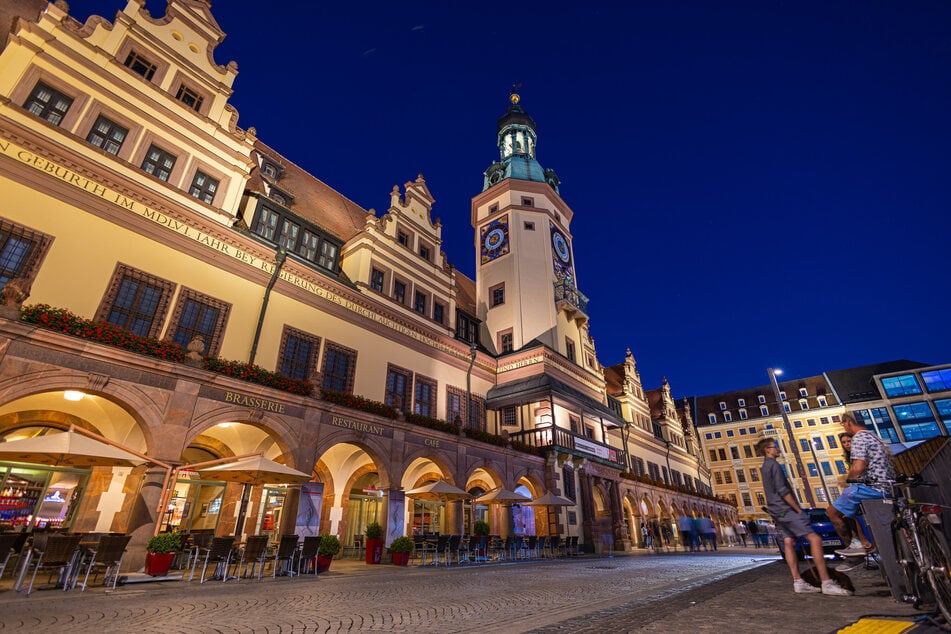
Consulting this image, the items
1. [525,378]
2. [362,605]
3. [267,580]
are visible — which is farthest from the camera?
[525,378]

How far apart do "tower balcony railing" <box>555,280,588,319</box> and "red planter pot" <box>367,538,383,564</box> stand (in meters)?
21.8

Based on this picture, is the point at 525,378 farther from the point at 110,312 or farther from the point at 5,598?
the point at 5,598

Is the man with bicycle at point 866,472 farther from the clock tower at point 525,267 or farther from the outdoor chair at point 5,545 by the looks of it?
the clock tower at point 525,267

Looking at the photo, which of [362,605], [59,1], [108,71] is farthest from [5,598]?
[59,1]

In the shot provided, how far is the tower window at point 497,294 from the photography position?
3459 cm

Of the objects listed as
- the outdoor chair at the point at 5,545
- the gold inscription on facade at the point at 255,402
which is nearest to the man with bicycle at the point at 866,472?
the outdoor chair at the point at 5,545

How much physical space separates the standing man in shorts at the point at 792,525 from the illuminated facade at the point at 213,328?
13.2m

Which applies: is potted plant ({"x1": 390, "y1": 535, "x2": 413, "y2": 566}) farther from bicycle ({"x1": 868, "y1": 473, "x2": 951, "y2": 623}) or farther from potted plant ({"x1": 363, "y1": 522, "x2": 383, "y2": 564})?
bicycle ({"x1": 868, "y1": 473, "x2": 951, "y2": 623})

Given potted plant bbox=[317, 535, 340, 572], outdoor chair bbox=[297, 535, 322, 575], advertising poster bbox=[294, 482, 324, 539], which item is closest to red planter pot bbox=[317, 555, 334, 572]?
potted plant bbox=[317, 535, 340, 572]

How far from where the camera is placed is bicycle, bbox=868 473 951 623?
394cm

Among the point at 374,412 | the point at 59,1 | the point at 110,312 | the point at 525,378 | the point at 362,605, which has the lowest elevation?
the point at 362,605

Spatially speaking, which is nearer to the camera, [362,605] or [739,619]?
[739,619]

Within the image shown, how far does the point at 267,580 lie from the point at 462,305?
77.8 feet

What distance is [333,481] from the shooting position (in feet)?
64.2
